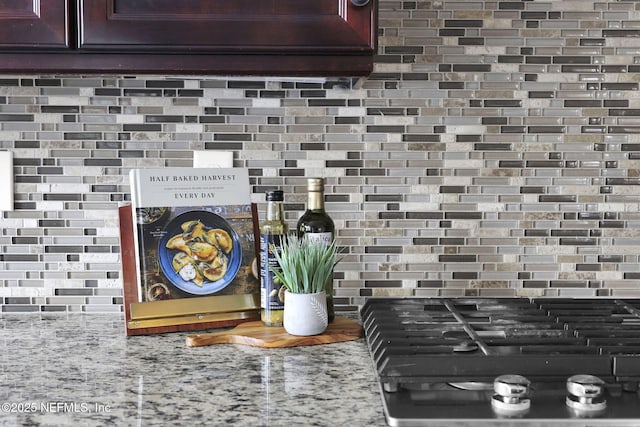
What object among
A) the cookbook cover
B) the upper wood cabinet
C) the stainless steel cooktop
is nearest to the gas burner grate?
the stainless steel cooktop

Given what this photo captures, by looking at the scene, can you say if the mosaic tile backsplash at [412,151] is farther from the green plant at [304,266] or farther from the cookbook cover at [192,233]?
the green plant at [304,266]

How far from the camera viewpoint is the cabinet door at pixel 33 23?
3.94ft

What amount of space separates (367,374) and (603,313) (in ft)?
1.94

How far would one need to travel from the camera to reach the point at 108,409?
966 mm

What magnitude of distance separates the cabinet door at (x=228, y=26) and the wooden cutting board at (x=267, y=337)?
21.3 inches

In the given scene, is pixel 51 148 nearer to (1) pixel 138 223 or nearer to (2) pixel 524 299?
(1) pixel 138 223

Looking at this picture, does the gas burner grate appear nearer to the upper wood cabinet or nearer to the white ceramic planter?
the white ceramic planter

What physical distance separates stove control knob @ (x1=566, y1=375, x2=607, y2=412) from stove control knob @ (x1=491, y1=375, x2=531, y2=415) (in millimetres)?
62

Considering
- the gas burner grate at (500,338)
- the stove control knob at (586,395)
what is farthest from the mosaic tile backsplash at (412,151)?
the stove control knob at (586,395)

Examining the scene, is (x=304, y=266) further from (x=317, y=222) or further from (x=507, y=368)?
(x=507, y=368)

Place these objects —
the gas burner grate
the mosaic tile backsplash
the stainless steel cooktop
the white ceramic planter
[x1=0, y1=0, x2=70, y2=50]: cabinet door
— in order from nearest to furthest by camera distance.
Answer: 1. the stainless steel cooktop
2. the gas burner grate
3. [x1=0, y1=0, x2=70, y2=50]: cabinet door
4. the white ceramic planter
5. the mosaic tile backsplash

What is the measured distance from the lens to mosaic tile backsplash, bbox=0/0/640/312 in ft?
5.24

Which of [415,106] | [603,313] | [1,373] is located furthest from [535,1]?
[1,373]

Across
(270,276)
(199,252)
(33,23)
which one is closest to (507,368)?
(270,276)
